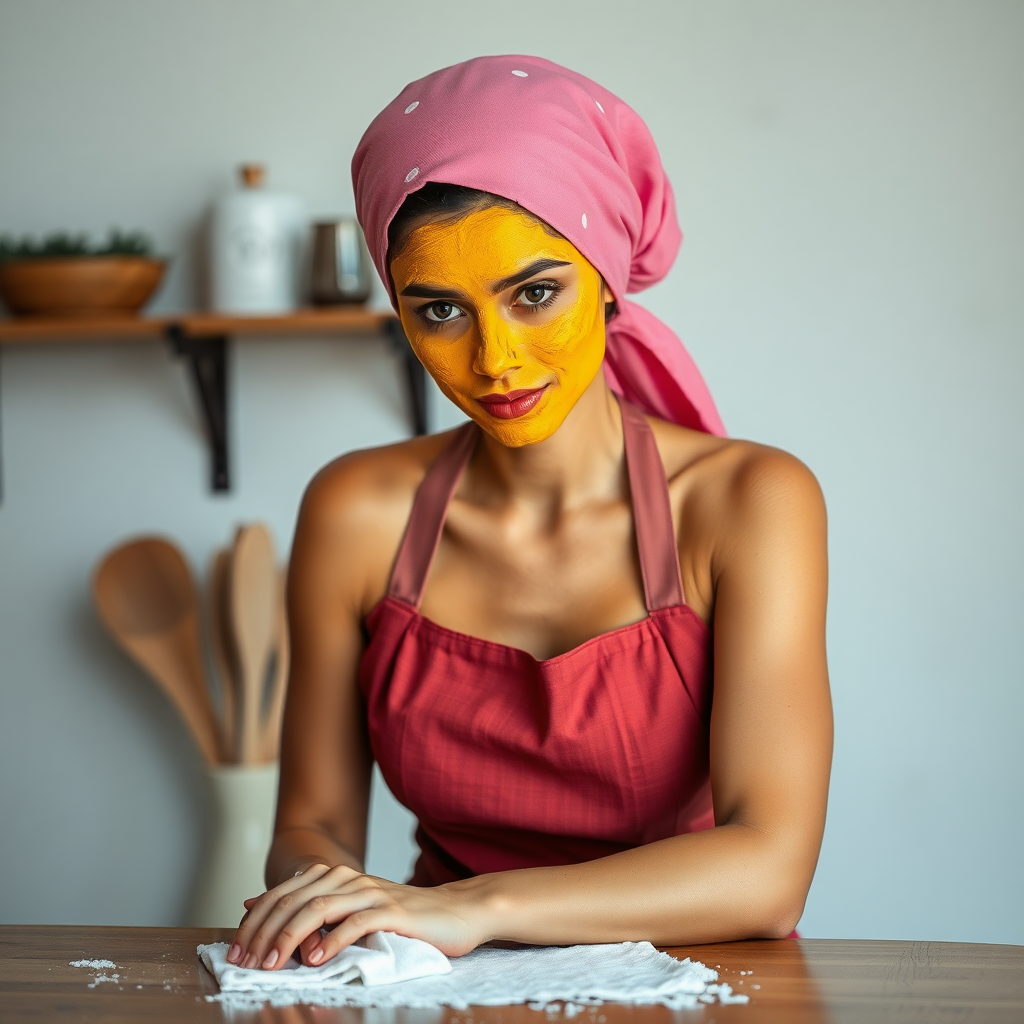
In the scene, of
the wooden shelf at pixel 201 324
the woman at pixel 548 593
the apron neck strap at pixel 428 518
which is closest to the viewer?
the woman at pixel 548 593

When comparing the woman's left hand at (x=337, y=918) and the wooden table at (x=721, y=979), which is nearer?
the wooden table at (x=721, y=979)

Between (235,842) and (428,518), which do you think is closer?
(428,518)

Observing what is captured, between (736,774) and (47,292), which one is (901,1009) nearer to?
(736,774)

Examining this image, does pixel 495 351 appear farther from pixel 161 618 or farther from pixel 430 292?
pixel 161 618

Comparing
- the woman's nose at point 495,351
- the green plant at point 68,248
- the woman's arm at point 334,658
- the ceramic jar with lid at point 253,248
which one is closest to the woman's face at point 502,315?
the woman's nose at point 495,351

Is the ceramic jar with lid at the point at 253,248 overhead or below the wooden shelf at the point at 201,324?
overhead

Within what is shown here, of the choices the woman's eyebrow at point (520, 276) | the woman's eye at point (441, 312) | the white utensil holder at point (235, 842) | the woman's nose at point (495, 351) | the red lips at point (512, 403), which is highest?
the woman's eyebrow at point (520, 276)

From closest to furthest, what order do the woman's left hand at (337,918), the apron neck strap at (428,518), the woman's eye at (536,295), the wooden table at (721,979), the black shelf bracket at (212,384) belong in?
1. the wooden table at (721,979)
2. the woman's left hand at (337,918)
3. the woman's eye at (536,295)
4. the apron neck strap at (428,518)
5. the black shelf bracket at (212,384)

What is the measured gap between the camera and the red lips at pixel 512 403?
1095mm

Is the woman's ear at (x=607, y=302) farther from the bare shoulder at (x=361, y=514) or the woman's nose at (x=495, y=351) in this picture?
the bare shoulder at (x=361, y=514)

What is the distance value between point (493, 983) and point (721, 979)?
5.7 inches

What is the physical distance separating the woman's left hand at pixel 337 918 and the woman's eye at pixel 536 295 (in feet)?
1.59

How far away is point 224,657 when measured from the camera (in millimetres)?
2045

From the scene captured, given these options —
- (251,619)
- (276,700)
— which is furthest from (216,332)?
(276,700)
